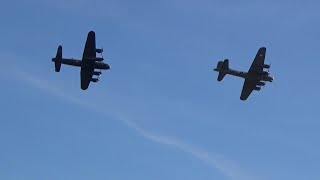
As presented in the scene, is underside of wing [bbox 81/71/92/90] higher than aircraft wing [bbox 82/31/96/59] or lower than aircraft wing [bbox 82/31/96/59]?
lower

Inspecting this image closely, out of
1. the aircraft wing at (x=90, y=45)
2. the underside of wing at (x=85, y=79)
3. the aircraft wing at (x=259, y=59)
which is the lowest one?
the underside of wing at (x=85, y=79)

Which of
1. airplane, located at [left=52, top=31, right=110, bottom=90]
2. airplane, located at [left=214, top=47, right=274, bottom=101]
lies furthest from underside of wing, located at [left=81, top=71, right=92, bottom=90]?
airplane, located at [left=214, top=47, right=274, bottom=101]

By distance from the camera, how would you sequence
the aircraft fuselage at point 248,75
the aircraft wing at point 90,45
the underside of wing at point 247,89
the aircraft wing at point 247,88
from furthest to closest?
the underside of wing at point 247,89, the aircraft wing at point 247,88, the aircraft fuselage at point 248,75, the aircraft wing at point 90,45

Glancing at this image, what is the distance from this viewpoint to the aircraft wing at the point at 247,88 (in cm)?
16412

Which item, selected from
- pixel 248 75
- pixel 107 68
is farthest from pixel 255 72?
pixel 107 68

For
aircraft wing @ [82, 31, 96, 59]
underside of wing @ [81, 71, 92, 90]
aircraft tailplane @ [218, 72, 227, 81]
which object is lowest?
underside of wing @ [81, 71, 92, 90]

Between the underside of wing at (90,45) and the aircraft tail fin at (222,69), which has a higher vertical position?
the aircraft tail fin at (222,69)

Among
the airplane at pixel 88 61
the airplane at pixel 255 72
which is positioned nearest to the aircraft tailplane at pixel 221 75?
the airplane at pixel 255 72

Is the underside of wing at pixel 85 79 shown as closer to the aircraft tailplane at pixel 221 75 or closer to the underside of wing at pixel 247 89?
the aircraft tailplane at pixel 221 75

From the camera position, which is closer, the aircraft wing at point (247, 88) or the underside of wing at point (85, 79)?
the underside of wing at point (85, 79)

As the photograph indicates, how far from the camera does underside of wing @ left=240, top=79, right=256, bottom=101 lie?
164 m

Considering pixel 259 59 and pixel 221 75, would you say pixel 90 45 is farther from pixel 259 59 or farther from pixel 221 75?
pixel 259 59

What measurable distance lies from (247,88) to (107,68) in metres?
28.1

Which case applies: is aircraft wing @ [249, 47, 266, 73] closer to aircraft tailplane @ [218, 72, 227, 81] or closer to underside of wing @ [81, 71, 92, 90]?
aircraft tailplane @ [218, 72, 227, 81]
